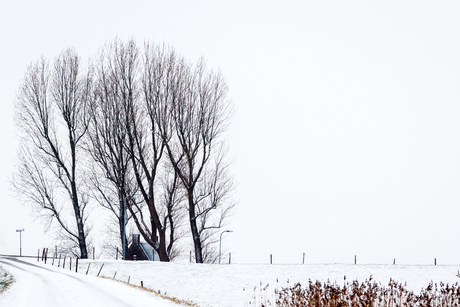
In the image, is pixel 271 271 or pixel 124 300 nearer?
pixel 124 300

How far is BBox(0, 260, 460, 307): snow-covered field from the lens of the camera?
2381cm

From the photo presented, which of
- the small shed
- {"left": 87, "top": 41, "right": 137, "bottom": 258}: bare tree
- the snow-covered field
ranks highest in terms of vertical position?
{"left": 87, "top": 41, "right": 137, "bottom": 258}: bare tree

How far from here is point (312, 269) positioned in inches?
1078

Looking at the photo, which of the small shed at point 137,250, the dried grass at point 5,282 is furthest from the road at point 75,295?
the small shed at point 137,250

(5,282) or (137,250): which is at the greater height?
(5,282)

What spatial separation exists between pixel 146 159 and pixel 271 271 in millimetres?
14168

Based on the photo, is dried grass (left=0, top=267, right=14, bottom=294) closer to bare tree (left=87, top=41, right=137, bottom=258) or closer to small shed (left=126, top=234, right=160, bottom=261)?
bare tree (left=87, top=41, right=137, bottom=258)

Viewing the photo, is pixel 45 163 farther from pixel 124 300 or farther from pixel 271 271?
pixel 124 300

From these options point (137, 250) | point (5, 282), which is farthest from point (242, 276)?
point (137, 250)

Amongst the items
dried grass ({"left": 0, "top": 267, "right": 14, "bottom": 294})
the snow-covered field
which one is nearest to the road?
dried grass ({"left": 0, "top": 267, "right": 14, "bottom": 294})

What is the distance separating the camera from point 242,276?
27.2m

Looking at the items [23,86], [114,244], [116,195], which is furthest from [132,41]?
[114,244]

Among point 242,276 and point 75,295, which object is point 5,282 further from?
point 242,276

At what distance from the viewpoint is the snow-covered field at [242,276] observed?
2381 centimetres
